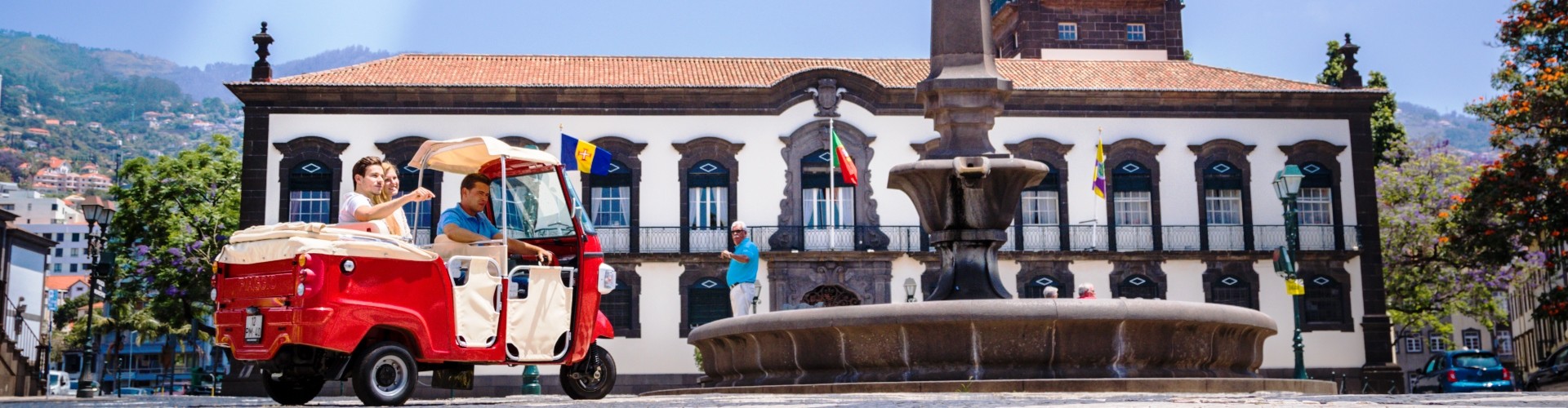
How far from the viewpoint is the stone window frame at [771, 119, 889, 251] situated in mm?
29984

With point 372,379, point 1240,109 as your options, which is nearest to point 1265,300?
point 1240,109

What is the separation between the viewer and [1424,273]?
3350cm

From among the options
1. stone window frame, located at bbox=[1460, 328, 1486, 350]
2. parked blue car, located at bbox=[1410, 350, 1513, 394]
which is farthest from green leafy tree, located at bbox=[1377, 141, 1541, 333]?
stone window frame, located at bbox=[1460, 328, 1486, 350]

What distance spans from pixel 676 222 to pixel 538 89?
3.55 meters

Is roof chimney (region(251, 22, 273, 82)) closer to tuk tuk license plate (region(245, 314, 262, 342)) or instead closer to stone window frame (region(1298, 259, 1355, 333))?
stone window frame (region(1298, 259, 1355, 333))

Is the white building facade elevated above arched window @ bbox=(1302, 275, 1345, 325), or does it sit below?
above

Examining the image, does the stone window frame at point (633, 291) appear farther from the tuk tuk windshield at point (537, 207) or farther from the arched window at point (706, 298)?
the tuk tuk windshield at point (537, 207)

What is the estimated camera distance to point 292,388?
7.52m

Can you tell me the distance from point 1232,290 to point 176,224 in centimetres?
2129

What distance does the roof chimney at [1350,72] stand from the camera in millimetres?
31750

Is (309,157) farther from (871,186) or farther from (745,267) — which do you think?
(745,267)

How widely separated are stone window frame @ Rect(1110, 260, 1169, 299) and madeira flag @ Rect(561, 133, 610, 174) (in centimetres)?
1059

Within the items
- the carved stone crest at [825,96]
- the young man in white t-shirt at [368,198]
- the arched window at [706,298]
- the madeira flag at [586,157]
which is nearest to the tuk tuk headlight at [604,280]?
the young man in white t-shirt at [368,198]

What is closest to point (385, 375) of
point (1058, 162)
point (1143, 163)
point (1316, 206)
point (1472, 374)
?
point (1472, 374)
